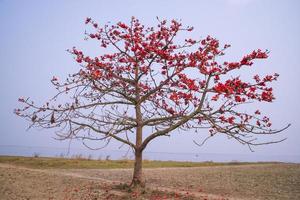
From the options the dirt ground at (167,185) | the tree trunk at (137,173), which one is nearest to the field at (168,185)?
the dirt ground at (167,185)

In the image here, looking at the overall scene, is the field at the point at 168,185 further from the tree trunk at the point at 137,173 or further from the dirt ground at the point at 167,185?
the tree trunk at the point at 137,173

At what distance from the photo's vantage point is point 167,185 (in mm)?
13766

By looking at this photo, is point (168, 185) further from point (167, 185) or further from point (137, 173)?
point (137, 173)

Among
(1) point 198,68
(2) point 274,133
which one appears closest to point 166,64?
(1) point 198,68

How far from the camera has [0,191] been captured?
11727 millimetres

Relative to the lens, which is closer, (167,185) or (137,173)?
(137,173)

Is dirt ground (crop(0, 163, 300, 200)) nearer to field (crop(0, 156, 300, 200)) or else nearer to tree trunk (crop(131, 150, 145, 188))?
field (crop(0, 156, 300, 200))

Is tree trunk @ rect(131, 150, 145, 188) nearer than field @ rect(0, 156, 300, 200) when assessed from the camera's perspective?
No

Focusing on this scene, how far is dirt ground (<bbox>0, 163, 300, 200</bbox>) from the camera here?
36.8 feet

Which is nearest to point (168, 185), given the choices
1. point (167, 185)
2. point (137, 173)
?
point (167, 185)

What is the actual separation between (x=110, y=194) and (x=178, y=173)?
6.89 metres

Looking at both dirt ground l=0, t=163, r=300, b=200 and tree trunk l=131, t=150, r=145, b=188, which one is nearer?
dirt ground l=0, t=163, r=300, b=200

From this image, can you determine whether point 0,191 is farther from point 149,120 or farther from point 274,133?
point 274,133

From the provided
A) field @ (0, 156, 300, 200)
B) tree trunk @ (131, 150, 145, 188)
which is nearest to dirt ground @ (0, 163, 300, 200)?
field @ (0, 156, 300, 200)
